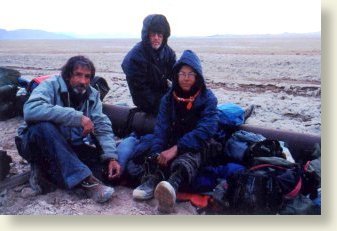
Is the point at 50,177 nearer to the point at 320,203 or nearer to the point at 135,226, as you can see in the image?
the point at 135,226

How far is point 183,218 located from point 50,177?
3.13 ft

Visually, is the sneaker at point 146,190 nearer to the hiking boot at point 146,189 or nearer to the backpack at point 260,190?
the hiking boot at point 146,189

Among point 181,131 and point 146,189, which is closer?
point 146,189

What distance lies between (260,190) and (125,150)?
3.42 feet

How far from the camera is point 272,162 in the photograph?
3.12m

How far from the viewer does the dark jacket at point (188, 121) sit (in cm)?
315

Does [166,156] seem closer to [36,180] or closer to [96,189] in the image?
[96,189]

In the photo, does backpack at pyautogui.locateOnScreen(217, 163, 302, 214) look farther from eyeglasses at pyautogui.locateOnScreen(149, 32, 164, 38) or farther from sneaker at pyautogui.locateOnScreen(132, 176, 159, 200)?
eyeglasses at pyautogui.locateOnScreen(149, 32, 164, 38)

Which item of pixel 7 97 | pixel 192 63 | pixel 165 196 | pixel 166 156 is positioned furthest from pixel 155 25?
pixel 7 97

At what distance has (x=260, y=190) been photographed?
9.66 ft

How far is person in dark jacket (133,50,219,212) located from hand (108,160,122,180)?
0.63ft

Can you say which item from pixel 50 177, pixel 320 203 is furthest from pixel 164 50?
pixel 320 203

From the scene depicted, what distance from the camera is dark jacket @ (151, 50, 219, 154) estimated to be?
10.3 feet

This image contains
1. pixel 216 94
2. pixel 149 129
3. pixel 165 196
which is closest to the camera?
pixel 165 196
